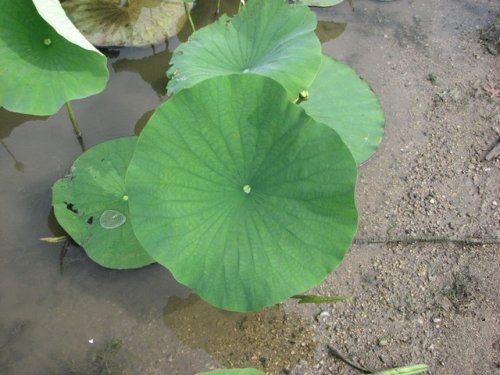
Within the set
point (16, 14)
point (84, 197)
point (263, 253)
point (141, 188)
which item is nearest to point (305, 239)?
point (263, 253)

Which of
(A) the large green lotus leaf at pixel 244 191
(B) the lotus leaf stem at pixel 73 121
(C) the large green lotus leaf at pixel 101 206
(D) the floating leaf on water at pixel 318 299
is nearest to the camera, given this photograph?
(A) the large green lotus leaf at pixel 244 191

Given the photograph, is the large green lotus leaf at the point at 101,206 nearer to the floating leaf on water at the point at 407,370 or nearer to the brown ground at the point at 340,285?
the brown ground at the point at 340,285

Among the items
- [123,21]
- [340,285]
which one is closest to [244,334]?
[340,285]


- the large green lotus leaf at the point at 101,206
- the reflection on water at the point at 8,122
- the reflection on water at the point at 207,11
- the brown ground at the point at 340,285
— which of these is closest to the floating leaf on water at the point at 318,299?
the brown ground at the point at 340,285

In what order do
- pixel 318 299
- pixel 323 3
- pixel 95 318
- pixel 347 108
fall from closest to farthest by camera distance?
pixel 318 299
pixel 95 318
pixel 347 108
pixel 323 3

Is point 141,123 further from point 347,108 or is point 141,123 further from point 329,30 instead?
point 329,30

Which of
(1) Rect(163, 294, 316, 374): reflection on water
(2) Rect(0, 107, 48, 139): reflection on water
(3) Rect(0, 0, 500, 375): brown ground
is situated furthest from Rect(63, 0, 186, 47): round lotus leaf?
(1) Rect(163, 294, 316, 374): reflection on water
